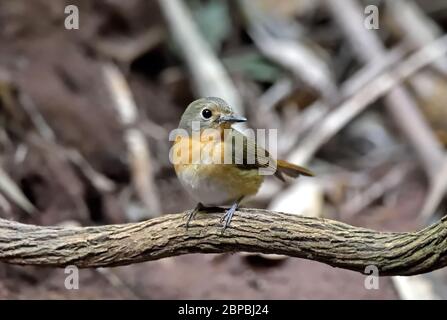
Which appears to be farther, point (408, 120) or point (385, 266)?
point (408, 120)

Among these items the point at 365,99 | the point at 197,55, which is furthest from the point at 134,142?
the point at 365,99

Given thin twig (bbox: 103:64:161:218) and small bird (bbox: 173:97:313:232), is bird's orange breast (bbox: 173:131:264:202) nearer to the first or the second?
small bird (bbox: 173:97:313:232)

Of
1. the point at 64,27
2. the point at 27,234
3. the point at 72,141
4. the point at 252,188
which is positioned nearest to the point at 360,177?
the point at 72,141

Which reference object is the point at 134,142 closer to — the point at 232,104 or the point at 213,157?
the point at 232,104

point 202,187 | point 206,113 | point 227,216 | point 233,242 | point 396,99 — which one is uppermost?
point 396,99

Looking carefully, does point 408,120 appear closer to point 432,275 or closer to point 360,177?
point 360,177
